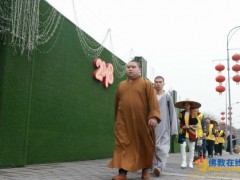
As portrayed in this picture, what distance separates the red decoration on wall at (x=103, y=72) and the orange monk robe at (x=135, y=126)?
4.41 metres

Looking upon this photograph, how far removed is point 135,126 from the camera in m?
5.07

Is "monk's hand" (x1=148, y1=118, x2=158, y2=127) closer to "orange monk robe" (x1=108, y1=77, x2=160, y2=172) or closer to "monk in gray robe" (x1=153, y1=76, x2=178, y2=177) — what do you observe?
"orange monk robe" (x1=108, y1=77, x2=160, y2=172)

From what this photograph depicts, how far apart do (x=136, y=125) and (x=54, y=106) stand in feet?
9.51

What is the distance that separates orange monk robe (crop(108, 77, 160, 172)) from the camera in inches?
197

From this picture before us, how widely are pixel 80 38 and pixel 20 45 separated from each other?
10.0ft

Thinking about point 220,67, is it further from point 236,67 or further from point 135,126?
point 135,126

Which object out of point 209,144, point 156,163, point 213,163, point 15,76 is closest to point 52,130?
point 15,76

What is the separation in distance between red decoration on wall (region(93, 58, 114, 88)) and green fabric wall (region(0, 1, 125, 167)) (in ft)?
0.54

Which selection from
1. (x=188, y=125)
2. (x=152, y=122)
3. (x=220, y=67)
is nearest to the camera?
(x=152, y=122)

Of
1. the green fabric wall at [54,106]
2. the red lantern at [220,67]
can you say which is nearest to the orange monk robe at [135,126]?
the green fabric wall at [54,106]

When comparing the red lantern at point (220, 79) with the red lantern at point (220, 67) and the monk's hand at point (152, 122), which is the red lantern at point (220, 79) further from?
the monk's hand at point (152, 122)

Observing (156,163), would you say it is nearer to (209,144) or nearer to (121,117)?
(121,117)

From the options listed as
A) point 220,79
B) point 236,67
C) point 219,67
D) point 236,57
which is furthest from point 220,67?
point 236,67

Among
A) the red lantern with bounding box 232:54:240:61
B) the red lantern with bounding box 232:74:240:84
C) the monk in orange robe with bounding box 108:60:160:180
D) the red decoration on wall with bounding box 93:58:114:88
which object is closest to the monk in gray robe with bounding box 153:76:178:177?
the monk in orange robe with bounding box 108:60:160:180
